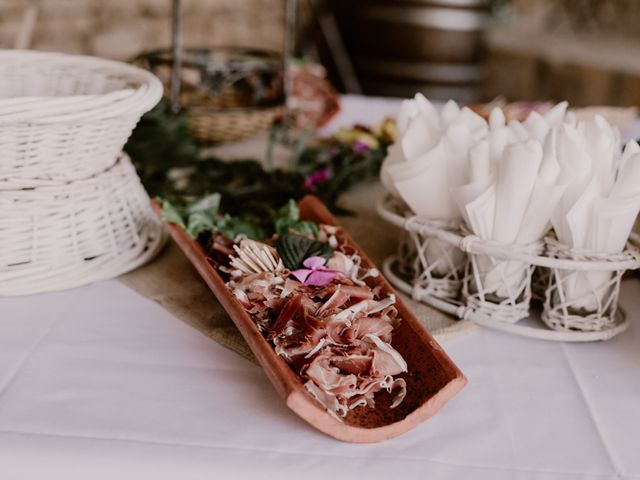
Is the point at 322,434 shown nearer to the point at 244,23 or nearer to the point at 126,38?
the point at 126,38

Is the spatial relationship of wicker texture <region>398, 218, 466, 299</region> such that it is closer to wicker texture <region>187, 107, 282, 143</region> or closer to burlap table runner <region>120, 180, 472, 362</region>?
burlap table runner <region>120, 180, 472, 362</region>

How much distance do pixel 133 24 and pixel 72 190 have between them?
8.74ft

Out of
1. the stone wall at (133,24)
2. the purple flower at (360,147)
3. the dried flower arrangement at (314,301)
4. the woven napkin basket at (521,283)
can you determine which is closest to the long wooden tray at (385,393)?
the dried flower arrangement at (314,301)

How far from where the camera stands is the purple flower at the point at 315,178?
3.83 ft

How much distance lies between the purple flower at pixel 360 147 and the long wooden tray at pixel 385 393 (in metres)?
0.65

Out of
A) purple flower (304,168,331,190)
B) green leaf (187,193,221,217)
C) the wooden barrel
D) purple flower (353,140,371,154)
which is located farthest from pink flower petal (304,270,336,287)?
the wooden barrel

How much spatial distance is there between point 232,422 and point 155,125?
2.55 feet

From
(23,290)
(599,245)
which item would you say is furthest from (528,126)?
(23,290)

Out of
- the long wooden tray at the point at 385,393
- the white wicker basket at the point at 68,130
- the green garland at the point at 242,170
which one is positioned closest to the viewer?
the long wooden tray at the point at 385,393

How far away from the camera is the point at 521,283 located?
31.0 inches

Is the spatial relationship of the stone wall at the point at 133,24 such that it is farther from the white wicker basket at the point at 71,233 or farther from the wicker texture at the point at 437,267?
the wicker texture at the point at 437,267

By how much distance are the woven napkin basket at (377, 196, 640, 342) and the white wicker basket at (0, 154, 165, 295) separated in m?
0.33

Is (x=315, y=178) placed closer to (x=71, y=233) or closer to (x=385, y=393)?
(x=71, y=233)

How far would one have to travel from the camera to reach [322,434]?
0.63 metres
